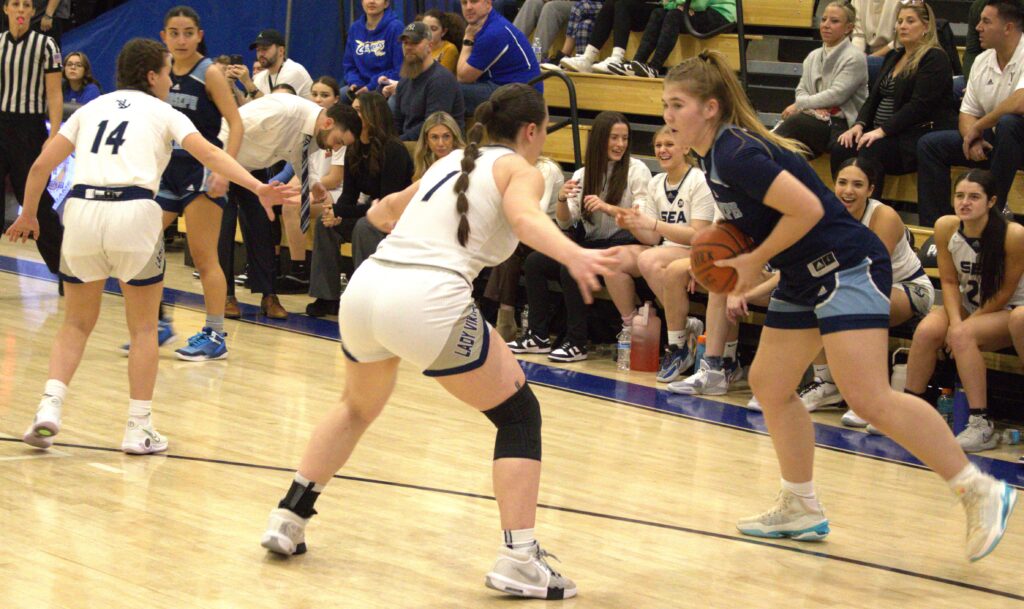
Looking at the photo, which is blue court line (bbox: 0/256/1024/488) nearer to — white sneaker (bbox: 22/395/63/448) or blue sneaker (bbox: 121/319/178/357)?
blue sneaker (bbox: 121/319/178/357)

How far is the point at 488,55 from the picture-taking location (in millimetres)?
8656

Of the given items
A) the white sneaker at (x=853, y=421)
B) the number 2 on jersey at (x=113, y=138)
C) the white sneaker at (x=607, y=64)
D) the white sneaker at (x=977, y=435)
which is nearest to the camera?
the number 2 on jersey at (x=113, y=138)

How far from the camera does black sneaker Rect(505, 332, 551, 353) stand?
7.42 metres

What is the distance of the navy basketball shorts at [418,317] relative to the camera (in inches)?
123

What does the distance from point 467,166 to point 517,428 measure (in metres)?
0.71

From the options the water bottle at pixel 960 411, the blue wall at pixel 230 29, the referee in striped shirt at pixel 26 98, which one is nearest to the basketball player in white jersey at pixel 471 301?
the water bottle at pixel 960 411

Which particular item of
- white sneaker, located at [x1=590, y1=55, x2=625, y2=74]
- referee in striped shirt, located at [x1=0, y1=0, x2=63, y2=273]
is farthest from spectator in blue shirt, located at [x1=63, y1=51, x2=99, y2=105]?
white sneaker, located at [x1=590, y1=55, x2=625, y2=74]

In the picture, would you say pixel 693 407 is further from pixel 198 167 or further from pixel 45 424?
pixel 45 424

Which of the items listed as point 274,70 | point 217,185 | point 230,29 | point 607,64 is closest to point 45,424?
point 217,185

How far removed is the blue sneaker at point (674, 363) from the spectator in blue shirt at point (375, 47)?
12.0ft

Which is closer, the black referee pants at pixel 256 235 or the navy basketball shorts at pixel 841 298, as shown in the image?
the navy basketball shorts at pixel 841 298

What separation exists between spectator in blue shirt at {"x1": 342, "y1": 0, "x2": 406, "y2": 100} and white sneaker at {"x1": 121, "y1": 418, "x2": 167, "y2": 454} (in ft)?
16.9

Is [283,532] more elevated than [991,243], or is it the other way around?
[991,243]

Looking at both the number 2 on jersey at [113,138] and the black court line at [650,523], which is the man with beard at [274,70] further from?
the black court line at [650,523]
